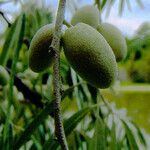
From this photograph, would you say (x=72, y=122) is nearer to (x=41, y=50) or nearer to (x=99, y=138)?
(x=99, y=138)

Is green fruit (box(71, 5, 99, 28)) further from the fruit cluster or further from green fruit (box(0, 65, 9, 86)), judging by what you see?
green fruit (box(0, 65, 9, 86))

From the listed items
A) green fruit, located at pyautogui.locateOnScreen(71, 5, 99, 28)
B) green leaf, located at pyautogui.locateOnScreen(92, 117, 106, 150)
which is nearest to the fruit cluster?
green fruit, located at pyautogui.locateOnScreen(71, 5, 99, 28)

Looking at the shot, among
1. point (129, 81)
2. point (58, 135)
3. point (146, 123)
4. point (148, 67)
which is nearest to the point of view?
point (58, 135)

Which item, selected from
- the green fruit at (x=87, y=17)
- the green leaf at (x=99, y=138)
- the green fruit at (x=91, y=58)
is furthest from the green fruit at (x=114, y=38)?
the green leaf at (x=99, y=138)

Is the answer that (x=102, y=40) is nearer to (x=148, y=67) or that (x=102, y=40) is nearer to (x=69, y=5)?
(x=69, y=5)

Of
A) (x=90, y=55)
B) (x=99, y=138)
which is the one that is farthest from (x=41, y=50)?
(x=99, y=138)

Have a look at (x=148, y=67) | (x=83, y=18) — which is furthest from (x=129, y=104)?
(x=83, y=18)
